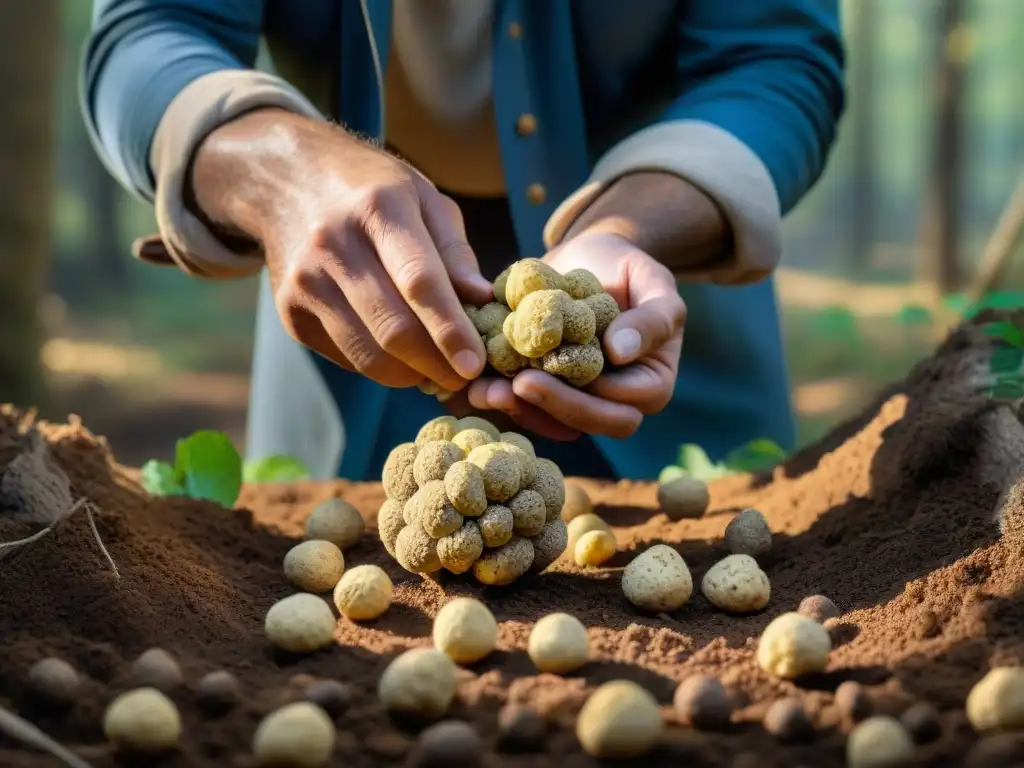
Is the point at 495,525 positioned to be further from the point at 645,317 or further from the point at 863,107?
the point at 863,107

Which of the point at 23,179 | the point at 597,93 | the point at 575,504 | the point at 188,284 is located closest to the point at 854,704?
the point at 575,504

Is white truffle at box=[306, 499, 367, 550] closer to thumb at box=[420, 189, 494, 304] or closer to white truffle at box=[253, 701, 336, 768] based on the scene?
thumb at box=[420, 189, 494, 304]

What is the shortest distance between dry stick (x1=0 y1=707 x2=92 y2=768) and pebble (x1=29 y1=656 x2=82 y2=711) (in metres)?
0.07

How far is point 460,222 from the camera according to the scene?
1860mm

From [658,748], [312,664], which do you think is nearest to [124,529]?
[312,664]

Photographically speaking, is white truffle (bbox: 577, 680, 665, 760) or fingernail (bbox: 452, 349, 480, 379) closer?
white truffle (bbox: 577, 680, 665, 760)

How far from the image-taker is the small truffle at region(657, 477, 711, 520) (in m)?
2.07

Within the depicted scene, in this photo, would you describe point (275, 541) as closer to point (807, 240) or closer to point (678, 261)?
point (678, 261)

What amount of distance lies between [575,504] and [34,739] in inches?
46.4

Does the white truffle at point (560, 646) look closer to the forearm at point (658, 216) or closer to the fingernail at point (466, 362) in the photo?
the fingernail at point (466, 362)

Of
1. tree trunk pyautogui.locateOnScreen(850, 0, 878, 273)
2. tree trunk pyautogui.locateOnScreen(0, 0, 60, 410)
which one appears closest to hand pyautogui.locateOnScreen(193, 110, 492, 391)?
tree trunk pyautogui.locateOnScreen(0, 0, 60, 410)

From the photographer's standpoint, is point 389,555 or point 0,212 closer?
point 389,555

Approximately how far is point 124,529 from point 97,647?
1.27 feet

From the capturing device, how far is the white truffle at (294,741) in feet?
3.54
